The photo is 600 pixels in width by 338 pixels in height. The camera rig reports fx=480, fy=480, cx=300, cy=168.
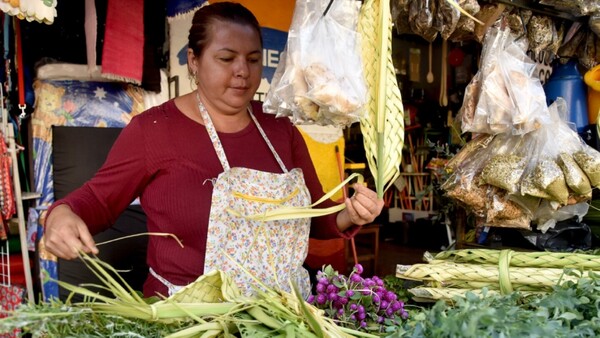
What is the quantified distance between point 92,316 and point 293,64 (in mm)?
621

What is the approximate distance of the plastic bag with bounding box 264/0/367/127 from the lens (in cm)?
94

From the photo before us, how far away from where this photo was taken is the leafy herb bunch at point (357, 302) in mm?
1130

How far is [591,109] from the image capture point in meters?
1.99

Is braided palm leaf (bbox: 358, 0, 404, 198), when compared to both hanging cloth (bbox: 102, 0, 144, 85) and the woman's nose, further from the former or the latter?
hanging cloth (bbox: 102, 0, 144, 85)

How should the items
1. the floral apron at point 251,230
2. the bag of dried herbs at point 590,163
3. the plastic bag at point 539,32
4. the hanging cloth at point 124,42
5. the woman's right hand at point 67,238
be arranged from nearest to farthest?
1. the woman's right hand at point 67,238
2. the floral apron at point 251,230
3. the bag of dried herbs at point 590,163
4. the plastic bag at point 539,32
5. the hanging cloth at point 124,42

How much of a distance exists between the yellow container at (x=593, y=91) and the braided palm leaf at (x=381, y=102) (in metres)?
1.37

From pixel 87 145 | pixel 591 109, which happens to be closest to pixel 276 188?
pixel 591 109

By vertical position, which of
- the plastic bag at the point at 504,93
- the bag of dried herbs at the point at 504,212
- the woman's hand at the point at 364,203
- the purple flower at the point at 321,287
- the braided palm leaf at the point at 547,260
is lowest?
the purple flower at the point at 321,287

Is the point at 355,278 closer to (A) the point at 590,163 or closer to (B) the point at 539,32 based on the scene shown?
(A) the point at 590,163

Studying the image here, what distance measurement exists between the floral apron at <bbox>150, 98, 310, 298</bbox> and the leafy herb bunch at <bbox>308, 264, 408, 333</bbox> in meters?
0.17

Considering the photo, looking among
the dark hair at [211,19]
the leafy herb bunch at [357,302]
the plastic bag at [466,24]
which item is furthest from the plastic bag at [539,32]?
the leafy herb bunch at [357,302]

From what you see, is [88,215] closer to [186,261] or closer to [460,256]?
[186,261]

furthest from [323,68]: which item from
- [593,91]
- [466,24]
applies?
[593,91]

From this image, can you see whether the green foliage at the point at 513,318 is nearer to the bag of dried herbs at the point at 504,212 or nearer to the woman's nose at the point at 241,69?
the bag of dried herbs at the point at 504,212
